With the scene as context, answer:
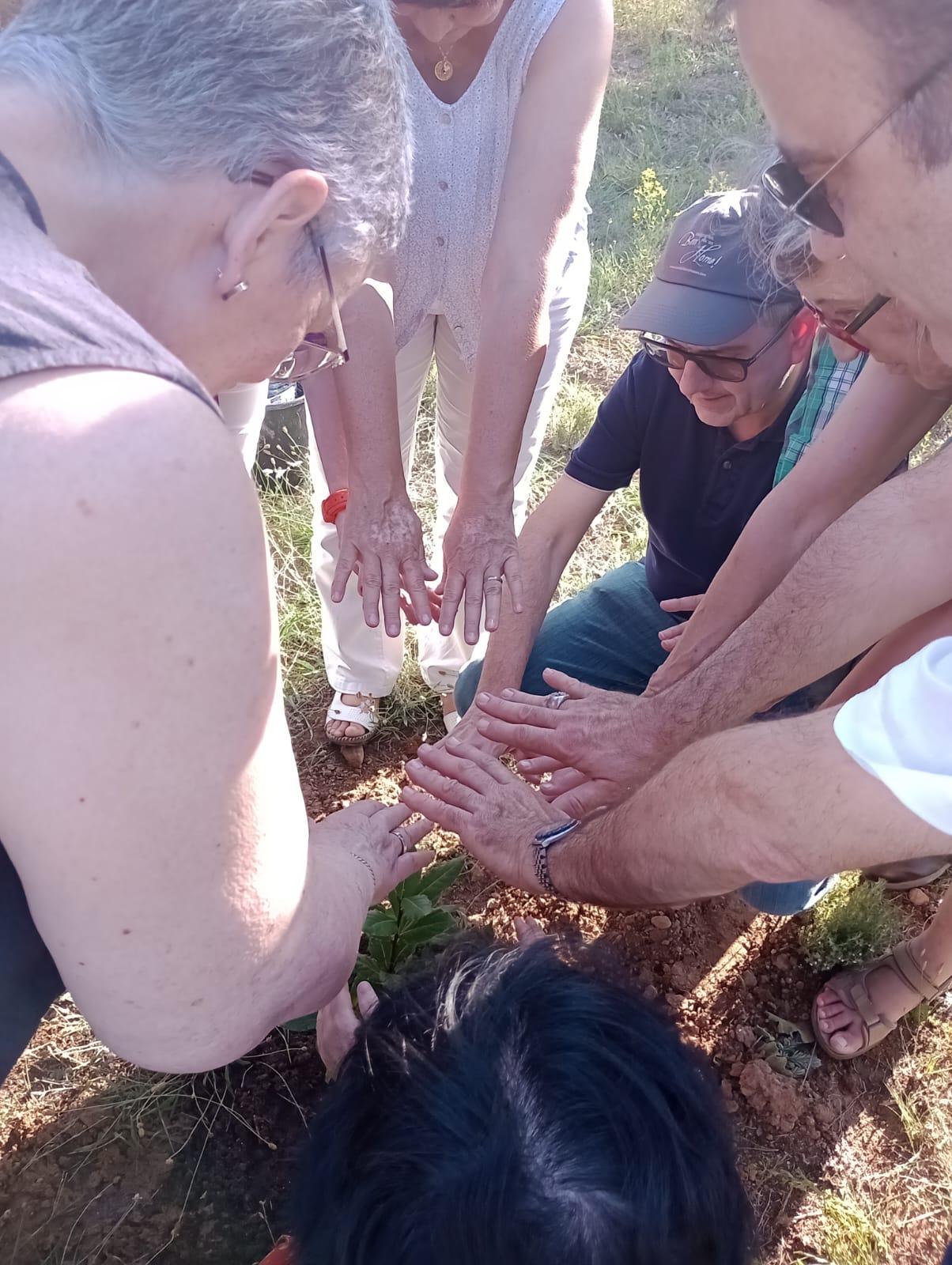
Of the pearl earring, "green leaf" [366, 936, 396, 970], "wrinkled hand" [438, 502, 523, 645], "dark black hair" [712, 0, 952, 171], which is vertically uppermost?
"dark black hair" [712, 0, 952, 171]

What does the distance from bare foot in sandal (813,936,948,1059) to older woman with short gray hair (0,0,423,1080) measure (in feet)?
4.50

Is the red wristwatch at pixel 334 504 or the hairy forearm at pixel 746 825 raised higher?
the hairy forearm at pixel 746 825

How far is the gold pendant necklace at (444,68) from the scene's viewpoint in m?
1.87

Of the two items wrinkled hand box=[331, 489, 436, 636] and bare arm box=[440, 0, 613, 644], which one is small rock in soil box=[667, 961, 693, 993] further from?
wrinkled hand box=[331, 489, 436, 636]

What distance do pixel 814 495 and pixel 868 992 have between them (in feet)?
3.56

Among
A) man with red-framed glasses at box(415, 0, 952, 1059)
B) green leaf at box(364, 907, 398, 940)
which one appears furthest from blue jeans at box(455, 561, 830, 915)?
green leaf at box(364, 907, 398, 940)

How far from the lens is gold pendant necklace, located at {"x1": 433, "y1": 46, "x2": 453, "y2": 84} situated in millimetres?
1869

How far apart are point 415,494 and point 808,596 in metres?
1.99

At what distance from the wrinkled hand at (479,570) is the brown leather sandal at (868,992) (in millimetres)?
1125

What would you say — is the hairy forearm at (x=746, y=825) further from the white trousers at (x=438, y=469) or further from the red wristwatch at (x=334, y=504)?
the red wristwatch at (x=334, y=504)

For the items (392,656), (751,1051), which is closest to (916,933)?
(751,1051)

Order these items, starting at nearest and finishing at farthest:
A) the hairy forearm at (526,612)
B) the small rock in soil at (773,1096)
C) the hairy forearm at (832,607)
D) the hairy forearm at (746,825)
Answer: the hairy forearm at (746,825), the hairy forearm at (832,607), the small rock in soil at (773,1096), the hairy forearm at (526,612)

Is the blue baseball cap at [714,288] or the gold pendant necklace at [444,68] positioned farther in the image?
the gold pendant necklace at [444,68]

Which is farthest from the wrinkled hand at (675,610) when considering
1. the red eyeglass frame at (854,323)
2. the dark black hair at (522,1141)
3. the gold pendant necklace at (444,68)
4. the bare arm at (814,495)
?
the gold pendant necklace at (444,68)
